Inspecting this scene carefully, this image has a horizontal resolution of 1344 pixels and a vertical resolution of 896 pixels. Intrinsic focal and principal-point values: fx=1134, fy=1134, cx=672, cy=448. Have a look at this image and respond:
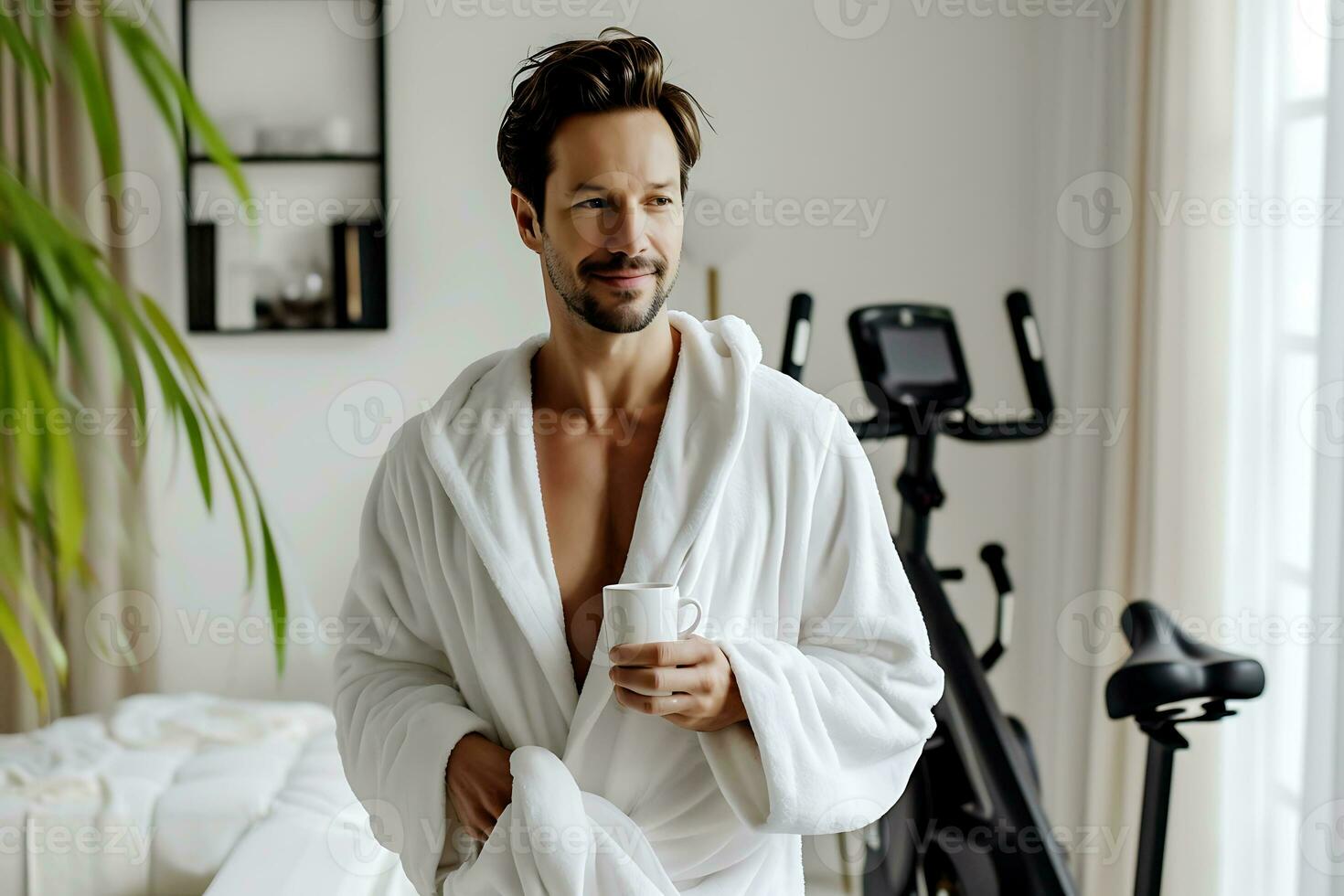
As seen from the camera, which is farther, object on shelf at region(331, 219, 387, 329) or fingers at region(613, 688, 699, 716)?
object on shelf at region(331, 219, 387, 329)

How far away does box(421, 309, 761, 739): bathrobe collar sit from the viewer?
1.21 meters

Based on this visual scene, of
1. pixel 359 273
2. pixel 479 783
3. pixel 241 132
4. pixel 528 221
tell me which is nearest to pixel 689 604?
pixel 479 783

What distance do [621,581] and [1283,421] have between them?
172cm

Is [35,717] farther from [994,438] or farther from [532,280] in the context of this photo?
[994,438]

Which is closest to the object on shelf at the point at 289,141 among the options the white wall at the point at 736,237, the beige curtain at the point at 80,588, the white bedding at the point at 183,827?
the white wall at the point at 736,237

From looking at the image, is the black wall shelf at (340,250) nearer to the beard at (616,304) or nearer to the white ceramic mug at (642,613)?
the beard at (616,304)

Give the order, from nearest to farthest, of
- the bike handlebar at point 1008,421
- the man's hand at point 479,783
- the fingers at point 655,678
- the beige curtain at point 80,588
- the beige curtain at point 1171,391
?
the fingers at point 655,678 → the man's hand at point 479,783 → the bike handlebar at point 1008,421 → the beige curtain at point 1171,391 → the beige curtain at point 80,588

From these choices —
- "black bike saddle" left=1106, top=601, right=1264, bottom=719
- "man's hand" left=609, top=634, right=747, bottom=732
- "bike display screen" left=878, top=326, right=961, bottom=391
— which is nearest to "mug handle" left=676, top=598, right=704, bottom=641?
"man's hand" left=609, top=634, right=747, bottom=732

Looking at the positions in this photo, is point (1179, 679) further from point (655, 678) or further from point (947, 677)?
point (655, 678)

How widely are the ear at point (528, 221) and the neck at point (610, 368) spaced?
0.34 ft

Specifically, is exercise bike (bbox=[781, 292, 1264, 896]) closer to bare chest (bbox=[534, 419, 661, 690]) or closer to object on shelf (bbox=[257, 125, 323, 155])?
bare chest (bbox=[534, 419, 661, 690])

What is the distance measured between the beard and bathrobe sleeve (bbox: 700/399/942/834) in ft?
0.82

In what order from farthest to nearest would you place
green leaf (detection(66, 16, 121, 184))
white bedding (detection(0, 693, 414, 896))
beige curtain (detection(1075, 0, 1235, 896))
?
beige curtain (detection(1075, 0, 1235, 896)) → white bedding (detection(0, 693, 414, 896)) → green leaf (detection(66, 16, 121, 184))

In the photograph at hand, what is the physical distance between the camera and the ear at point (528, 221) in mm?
1334
